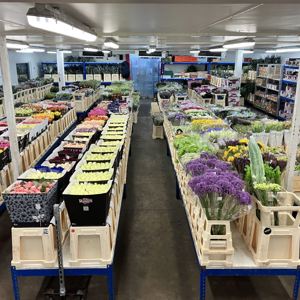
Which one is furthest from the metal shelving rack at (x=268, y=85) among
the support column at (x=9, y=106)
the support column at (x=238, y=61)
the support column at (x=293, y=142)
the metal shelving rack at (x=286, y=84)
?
the support column at (x=9, y=106)

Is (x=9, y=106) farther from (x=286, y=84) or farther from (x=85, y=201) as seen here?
(x=286, y=84)

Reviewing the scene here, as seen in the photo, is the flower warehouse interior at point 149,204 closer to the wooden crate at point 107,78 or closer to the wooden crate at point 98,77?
the wooden crate at point 98,77

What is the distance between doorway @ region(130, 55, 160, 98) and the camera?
18.8 meters

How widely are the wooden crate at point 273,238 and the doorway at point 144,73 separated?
16.5 m

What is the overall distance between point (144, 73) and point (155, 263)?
1623 cm

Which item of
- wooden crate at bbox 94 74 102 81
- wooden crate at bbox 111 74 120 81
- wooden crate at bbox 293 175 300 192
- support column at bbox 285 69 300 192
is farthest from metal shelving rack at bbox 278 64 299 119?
support column at bbox 285 69 300 192

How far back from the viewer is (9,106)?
430cm

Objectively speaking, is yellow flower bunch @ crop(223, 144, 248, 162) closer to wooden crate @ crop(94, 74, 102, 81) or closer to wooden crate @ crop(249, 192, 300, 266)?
wooden crate @ crop(249, 192, 300, 266)

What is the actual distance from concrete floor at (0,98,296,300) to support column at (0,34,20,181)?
3.50 ft

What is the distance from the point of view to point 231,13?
314 centimetres

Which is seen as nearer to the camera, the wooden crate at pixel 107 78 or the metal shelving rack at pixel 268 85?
the metal shelving rack at pixel 268 85

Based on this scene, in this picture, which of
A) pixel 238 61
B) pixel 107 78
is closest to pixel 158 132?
pixel 238 61

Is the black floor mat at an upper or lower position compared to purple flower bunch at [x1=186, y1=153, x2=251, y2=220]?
lower

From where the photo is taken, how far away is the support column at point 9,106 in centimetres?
419
